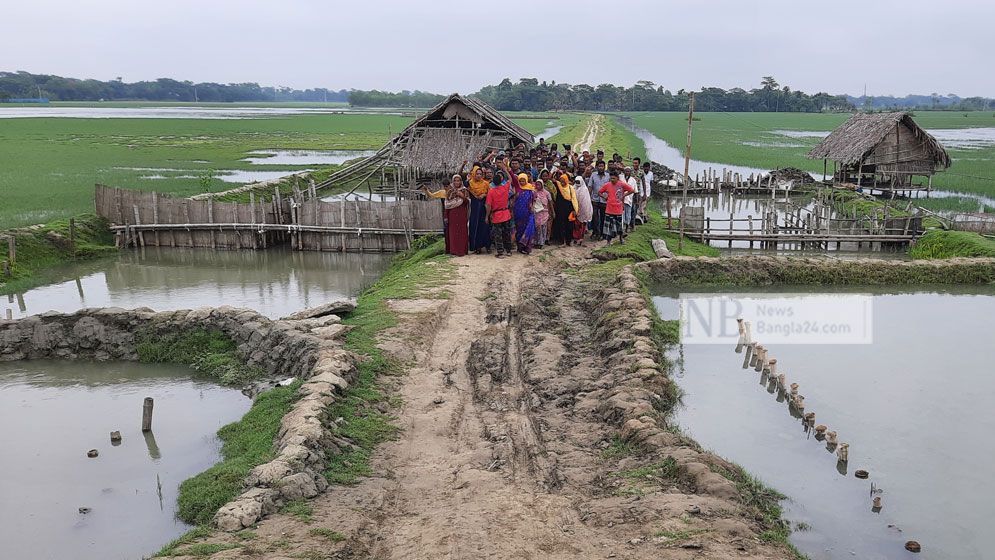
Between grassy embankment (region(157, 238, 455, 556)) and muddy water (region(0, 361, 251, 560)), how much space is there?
10.9 inches

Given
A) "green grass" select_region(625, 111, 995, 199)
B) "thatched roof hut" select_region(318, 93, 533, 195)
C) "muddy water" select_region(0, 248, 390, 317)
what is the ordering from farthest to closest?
"green grass" select_region(625, 111, 995, 199) → "thatched roof hut" select_region(318, 93, 533, 195) → "muddy water" select_region(0, 248, 390, 317)

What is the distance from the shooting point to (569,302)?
10664mm

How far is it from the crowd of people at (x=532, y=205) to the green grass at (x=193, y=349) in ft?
13.8

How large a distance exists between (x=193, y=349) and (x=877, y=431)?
807 cm

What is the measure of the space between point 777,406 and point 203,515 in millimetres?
5693

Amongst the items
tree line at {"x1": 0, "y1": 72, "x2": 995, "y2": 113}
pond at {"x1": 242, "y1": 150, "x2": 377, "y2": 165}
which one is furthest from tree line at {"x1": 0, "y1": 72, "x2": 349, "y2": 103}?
pond at {"x1": 242, "y1": 150, "x2": 377, "y2": 165}

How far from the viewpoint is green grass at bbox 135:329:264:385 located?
31.3 feet

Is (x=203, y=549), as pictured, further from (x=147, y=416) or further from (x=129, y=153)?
(x=129, y=153)

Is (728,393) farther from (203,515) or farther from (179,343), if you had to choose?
(179,343)

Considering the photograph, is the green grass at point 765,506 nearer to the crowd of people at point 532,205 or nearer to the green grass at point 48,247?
the crowd of people at point 532,205

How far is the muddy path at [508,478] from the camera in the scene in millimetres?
4770

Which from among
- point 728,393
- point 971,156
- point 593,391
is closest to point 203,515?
point 593,391

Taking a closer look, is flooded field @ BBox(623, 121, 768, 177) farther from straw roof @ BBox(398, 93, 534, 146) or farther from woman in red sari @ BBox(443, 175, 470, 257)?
woman in red sari @ BBox(443, 175, 470, 257)

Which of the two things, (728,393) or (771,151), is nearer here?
(728,393)
